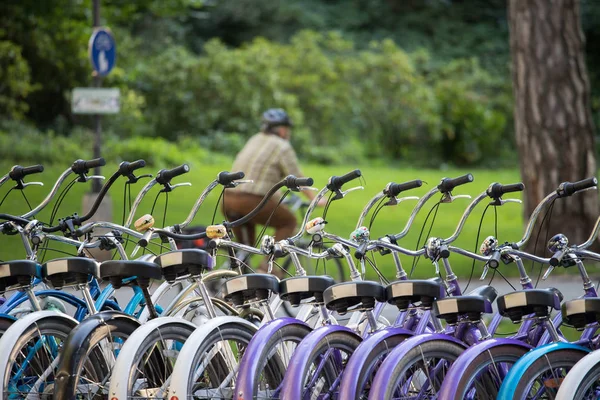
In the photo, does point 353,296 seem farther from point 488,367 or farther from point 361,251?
point 488,367

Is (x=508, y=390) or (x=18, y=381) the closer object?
(x=508, y=390)

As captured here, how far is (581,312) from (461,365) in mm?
586

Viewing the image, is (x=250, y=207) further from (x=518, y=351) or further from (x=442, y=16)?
(x=442, y=16)

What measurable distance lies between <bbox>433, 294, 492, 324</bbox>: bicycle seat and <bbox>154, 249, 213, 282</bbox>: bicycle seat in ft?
3.29

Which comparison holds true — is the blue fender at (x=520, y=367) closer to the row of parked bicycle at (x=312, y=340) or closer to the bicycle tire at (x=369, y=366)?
the row of parked bicycle at (x=312, y=340)

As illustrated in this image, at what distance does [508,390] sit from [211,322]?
47.8 inches

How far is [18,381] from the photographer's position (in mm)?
4770

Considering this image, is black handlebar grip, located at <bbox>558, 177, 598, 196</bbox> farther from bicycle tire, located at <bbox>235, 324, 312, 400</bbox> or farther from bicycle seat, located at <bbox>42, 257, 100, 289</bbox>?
bicycle seat, located at <bbox>42, 257, 100, 289</bbox>

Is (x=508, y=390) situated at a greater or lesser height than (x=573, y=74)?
lesser

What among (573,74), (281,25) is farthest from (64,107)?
(573,74)

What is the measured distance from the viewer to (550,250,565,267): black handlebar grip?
462cm

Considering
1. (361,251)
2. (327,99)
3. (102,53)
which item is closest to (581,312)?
(361,251)

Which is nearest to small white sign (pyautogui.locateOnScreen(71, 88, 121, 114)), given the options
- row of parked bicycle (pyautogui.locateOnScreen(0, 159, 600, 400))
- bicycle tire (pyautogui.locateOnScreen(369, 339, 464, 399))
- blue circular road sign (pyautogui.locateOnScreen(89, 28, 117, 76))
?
blue circular road sign (pyautogui.locateOnScreen(89, 28, 117, 76))

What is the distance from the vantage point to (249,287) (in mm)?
4727
